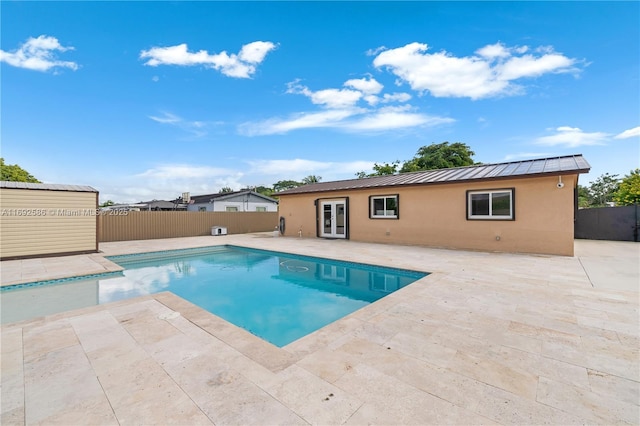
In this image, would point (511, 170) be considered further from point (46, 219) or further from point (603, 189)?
point (603, 189)

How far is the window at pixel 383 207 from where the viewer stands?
11.1 m

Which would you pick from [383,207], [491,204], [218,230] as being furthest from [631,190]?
[218,230]

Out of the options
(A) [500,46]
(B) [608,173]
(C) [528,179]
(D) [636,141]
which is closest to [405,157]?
(D) [636,141]

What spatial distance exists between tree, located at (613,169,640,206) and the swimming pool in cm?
1572

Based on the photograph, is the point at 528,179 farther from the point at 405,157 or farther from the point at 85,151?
the point at 85,151

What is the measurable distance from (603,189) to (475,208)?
4183 cm

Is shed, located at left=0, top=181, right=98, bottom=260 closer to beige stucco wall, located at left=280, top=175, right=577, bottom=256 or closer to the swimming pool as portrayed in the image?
the swimming pool

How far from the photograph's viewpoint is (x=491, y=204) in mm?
8984

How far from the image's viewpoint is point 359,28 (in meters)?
10.5

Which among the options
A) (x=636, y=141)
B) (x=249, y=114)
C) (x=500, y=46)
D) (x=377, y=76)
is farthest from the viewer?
(x=636, y=141)

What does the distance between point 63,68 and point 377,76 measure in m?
11.9

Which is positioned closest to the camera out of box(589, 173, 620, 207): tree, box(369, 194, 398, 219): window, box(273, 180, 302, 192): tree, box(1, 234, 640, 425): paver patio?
box(1, 234, 640, 425): paver patio

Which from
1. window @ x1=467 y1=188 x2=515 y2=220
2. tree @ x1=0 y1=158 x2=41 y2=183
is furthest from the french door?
tree @ x1=0 y1=158 x2=41 y2=183

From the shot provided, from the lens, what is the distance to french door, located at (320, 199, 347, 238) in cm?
1292
